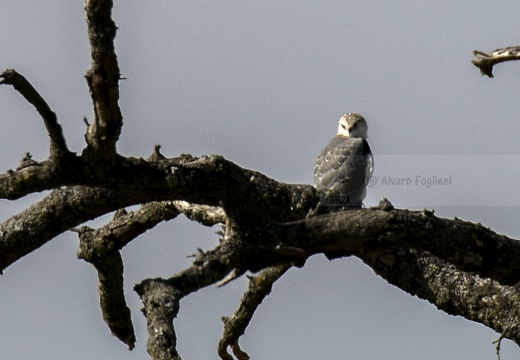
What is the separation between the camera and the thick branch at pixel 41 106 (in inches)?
210

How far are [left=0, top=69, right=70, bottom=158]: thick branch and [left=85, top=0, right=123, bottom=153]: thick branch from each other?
0.18 meters

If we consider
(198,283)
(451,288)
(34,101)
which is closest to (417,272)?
(451,288)

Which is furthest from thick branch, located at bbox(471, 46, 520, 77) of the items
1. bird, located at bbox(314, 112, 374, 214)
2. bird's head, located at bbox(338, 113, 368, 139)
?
bird's head, located at bbox(338, 113, 368, 139)

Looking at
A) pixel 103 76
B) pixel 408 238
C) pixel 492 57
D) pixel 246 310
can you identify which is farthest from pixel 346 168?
pixel 103 76

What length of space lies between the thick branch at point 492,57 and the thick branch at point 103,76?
2661 mm

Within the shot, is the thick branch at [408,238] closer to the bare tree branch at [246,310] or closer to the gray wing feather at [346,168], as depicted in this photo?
the bare tree branch at [246,310]

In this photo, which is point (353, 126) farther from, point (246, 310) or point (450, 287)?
point (450, 287)

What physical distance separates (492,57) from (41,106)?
10.3 ft

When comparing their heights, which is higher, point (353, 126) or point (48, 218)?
point (353, 126)

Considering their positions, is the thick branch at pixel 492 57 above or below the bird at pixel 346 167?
below

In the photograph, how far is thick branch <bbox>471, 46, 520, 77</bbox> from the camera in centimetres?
655

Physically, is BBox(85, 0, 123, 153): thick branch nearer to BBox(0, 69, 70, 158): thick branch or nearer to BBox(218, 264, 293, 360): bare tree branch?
BBox(0, 69, 70, 158): thick branch

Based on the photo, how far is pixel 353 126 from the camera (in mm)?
12242

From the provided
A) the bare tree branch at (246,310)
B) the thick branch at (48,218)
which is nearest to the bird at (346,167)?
the bare tree branch at (246,310)
